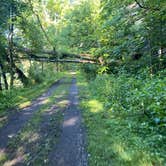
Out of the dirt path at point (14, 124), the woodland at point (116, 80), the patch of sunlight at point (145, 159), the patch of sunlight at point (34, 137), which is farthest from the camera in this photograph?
the dirt path at point (14, 124)

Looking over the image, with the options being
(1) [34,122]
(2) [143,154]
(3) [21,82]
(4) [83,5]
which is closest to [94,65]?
(3) [21,82]

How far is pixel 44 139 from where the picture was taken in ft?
20.4

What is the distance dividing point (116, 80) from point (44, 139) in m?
6.13

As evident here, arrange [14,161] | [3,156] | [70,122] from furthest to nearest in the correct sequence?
[70,122] → [3,156] → [14,161]

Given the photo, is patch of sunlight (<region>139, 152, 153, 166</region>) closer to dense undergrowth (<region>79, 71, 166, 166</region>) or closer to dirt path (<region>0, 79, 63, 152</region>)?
dense undergrowth (<region>79, 71, 166, 166</region>)

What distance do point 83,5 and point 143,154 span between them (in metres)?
23.9

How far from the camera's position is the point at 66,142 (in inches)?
235

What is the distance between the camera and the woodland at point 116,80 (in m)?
5.28

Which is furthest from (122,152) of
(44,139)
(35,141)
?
(35,141)

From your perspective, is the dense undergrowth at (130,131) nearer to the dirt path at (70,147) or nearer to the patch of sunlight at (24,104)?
the dirt path at (70,147)

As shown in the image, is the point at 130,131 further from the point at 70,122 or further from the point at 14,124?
the point at 14,124

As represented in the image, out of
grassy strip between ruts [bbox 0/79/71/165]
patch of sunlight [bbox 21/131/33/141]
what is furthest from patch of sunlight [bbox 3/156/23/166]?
patch of sunlight [bbox 21/131/33/141]

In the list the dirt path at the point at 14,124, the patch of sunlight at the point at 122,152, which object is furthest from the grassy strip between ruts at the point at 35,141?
the patch of sunlight at the point at 122,152

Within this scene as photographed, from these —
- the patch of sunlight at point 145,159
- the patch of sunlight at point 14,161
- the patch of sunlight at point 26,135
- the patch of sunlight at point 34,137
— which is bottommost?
the patch of sunlight at point 26,135
